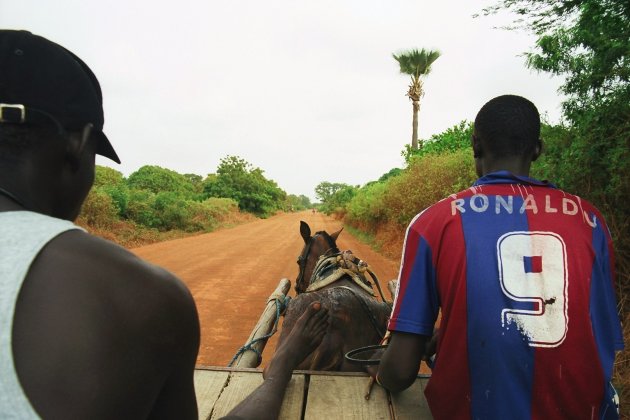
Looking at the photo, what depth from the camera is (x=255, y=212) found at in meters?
40.9

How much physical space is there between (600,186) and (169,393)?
16.5 ft

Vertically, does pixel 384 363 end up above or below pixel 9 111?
below

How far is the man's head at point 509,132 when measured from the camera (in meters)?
1.67

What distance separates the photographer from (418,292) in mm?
1564

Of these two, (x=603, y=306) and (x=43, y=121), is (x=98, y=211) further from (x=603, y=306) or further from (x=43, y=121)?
(x=603, y=306)

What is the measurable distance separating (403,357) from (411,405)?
0.48 meters

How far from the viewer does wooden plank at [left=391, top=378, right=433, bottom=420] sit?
1882 mm

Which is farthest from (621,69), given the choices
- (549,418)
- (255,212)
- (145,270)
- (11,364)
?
(255,212)

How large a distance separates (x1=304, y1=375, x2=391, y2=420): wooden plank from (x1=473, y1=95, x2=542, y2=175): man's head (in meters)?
1.16

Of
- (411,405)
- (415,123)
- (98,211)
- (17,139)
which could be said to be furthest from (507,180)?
(415,123)

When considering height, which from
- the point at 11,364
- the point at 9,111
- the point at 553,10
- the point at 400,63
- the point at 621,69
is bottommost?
the point at 11,364

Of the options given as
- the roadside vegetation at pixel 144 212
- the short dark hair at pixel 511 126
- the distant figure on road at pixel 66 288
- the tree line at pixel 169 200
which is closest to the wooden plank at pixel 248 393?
the distant figure on road at pixel 66 288

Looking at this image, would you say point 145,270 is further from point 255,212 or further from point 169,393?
point 255,212

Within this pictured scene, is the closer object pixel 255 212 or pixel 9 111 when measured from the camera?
pixel 9 111
